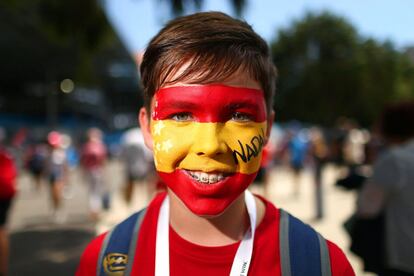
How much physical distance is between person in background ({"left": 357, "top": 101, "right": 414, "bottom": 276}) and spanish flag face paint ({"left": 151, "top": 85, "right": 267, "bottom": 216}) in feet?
4.61

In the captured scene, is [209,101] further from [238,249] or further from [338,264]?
[338,264]

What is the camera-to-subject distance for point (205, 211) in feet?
4.40

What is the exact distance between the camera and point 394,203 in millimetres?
2578

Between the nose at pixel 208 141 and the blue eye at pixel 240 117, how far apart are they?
2.6 inches

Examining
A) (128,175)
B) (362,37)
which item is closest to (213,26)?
(128,175)

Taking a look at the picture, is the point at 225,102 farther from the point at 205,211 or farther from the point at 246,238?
the point at 246,238

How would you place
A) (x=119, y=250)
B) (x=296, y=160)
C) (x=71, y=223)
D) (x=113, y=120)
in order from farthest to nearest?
(x=113, y=120)
(x=296, y=160)
(x=71, y=223)
(x=119, y=250)

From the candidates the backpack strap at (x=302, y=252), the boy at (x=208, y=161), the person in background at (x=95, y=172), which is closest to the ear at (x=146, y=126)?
the boy at (x=208, y=161)

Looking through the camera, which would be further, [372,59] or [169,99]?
[372,59]

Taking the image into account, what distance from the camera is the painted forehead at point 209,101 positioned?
4.42 feet

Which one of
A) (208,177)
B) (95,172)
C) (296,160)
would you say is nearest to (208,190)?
(208,177)

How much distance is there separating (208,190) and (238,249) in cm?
21

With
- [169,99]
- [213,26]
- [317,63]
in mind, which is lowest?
[317,63]

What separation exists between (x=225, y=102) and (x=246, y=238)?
423 millimetres
